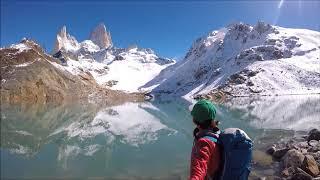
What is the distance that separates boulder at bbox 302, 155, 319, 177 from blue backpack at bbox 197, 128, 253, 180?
67.2 feet

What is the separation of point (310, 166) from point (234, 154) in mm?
21086

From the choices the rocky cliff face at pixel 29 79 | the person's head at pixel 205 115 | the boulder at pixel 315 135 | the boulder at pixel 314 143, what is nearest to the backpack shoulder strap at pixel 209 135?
the person's head at pixel 205 115

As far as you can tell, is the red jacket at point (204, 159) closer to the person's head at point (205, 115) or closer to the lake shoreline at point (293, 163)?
the person's head at point (205, 115)

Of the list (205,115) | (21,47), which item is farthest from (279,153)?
(21,47)

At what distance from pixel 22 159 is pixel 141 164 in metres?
11.8

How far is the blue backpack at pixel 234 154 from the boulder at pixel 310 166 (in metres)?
20.5

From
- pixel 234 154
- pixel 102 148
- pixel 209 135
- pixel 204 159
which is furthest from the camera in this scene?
pixel 102 148

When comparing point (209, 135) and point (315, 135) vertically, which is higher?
point (315, 135)

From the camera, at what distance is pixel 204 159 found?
630 centimetres

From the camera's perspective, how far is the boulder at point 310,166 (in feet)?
83.2

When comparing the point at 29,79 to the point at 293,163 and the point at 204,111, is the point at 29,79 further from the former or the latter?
the point at 204,111

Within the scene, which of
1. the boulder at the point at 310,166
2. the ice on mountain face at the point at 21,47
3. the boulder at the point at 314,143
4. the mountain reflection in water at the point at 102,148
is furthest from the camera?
the ice on mountain face at the point at 21,47

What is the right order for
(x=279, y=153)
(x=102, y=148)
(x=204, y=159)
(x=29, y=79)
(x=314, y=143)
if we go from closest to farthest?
(x=204, y=159) → (x=279, y=153) → (x=314, y=143) → (x=102, y=148) → (x=29, y=79)

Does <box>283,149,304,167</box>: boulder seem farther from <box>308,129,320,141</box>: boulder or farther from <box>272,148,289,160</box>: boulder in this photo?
<box>308,129,320,141</box>: boulder
